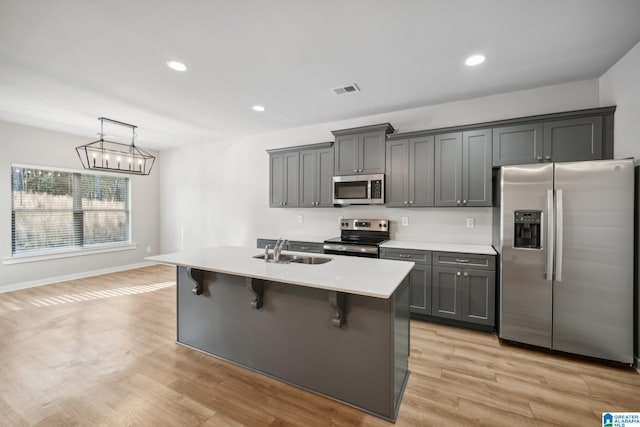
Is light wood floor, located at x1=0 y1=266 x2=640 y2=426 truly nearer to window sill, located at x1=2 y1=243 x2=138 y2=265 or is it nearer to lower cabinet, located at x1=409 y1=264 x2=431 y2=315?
lower cabinet, located at x1=409 y1=264 x2=431 y2=315

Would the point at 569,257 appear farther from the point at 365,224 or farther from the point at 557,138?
the point at 365,224

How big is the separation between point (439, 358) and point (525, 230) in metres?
1.50

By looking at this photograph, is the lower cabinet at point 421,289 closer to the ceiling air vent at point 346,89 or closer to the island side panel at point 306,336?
the island side panel at point 306,336

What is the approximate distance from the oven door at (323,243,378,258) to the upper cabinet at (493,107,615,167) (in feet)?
5.71

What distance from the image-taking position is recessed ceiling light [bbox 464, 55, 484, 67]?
253 cm

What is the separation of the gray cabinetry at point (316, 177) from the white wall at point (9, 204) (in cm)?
438

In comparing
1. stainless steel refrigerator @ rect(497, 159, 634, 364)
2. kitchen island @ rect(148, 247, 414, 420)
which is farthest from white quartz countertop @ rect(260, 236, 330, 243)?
stainless steel refrigerator @ rect(497, 159, 634, 364)

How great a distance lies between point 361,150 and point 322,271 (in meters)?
2.32

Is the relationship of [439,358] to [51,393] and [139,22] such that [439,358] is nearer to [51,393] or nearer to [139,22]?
[51,393]

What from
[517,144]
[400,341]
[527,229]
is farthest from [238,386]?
[517,144]

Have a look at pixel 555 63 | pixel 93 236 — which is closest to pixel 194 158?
pixel 93 236

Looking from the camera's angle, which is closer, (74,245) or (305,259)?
(305,259)

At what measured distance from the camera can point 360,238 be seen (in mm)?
3982

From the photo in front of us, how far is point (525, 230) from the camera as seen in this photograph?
266 cm
